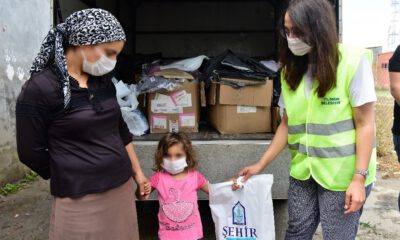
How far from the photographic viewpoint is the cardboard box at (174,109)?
3133mm

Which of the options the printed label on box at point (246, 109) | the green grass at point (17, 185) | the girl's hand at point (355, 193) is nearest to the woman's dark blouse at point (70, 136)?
the girl's hand at point (355, 193)

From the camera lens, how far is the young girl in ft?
8.11

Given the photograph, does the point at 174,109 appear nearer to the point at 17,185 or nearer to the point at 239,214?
the point at 239,214

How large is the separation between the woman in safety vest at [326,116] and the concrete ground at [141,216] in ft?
5.69

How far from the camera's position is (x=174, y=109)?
3148 millimetres

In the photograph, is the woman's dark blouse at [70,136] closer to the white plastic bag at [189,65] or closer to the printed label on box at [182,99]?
the printed label on box at [182,99]

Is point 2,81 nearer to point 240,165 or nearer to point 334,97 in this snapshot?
point 240,165

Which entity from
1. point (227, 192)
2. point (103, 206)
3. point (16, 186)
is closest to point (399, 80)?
point (227, 192)

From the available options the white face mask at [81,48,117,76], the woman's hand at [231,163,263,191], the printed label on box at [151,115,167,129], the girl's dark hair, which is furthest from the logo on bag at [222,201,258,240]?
the white face mask at [81,48,117,76]

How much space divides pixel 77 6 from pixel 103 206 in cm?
269

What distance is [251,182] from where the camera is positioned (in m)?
2.46

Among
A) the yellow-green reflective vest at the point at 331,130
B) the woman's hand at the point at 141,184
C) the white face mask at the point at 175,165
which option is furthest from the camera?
the white face mask at the point at 175,165

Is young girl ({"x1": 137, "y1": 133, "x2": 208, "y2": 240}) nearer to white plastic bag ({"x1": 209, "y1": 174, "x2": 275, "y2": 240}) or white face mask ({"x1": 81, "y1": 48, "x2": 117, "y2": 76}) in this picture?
white plastic bag ({"x1": 209, "y1": 174, "x2": 275, "y2": 240})

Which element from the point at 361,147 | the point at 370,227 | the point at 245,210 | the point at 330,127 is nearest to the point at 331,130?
the point at 330,127
